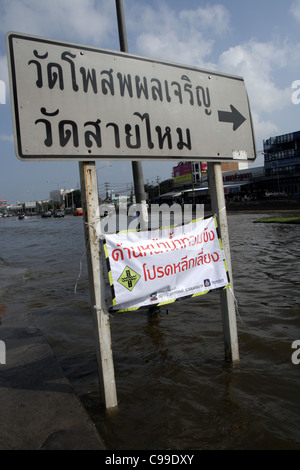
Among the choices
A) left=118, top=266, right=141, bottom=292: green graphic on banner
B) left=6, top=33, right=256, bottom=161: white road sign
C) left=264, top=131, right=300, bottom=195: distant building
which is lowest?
left=118, top=266, right=141, bottom=292: green graphic on banner

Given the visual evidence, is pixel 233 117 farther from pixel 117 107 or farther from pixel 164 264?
pixel 164 264

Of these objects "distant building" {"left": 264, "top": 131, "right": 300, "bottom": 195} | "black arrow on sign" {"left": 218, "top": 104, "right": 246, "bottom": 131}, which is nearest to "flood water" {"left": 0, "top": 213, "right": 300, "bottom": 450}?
"black arrow on sign" {"left": 218, "top": 104, "right": 246, "bottom": 131}

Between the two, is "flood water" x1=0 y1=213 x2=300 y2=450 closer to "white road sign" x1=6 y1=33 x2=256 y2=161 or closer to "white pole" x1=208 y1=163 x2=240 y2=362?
"white pole" x1=208 y1=163 x2=240 y2=362

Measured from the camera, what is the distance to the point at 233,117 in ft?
11.5

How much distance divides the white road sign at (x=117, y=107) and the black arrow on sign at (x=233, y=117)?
1 centimetres

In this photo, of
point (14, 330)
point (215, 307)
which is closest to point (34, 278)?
point (14, 330)

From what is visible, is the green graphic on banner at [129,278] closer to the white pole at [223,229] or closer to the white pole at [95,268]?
the white pole at [95,268]

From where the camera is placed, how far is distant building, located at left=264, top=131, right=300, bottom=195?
57031mm

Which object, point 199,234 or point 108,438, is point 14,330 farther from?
point 199,234

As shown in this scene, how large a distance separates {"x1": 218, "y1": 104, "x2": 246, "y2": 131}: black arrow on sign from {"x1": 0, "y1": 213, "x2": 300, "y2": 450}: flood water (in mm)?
2101

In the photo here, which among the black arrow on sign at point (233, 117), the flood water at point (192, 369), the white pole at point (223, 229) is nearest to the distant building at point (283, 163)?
the flood water at point (192, 369)

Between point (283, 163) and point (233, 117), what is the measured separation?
68.3 metres

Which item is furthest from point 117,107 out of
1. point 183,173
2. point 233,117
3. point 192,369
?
point 183,173

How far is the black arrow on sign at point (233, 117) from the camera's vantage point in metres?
3.44
